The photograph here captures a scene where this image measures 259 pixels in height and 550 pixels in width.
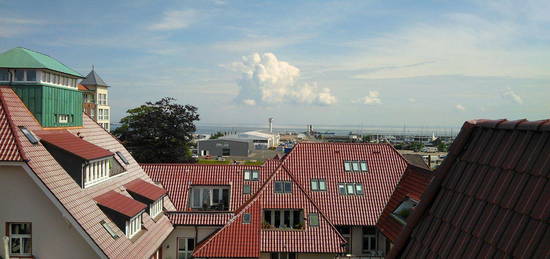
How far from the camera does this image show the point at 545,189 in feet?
15.2

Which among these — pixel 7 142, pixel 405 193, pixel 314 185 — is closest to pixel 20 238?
pixel 7 142

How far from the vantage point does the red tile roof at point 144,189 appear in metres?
22.8

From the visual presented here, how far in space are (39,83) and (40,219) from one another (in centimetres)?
636

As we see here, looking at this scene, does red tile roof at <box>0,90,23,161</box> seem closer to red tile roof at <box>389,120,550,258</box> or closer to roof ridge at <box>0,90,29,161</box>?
roof ridge at <box>0,90,29,161</box>

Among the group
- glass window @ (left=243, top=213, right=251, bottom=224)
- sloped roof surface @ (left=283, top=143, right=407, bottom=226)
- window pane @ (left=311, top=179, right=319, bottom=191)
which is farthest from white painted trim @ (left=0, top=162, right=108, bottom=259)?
window pane @ (left=311, top=179, right=319, bottom=191)

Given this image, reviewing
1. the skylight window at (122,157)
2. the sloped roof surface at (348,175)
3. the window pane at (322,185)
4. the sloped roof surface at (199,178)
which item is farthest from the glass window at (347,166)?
the skylight window at (122,157)

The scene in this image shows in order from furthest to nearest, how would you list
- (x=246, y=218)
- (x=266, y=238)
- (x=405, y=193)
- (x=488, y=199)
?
(x=246, y=218)
(x=266, y=238)
(x=405, y=193)
(x=488, y=199)

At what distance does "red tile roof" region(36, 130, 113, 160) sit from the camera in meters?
18.3

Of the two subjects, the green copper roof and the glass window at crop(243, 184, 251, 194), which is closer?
the green copper roof

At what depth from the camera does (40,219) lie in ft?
55.3

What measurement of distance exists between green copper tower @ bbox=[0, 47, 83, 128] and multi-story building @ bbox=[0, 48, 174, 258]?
4cm

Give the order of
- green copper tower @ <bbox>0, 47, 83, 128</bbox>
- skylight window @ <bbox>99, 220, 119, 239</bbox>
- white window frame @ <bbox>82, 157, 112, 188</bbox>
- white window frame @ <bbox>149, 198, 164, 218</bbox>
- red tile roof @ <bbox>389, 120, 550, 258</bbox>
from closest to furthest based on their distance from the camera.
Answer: red tile roof @ <bbox>389, 120, 550, 258</bbox>
skylight window @ <bbox>99, 220, 119, 239</bbox>
white window frame @ <bbox>82, 157, 112, 188</bbox>
green copper tower @ <bbox>0, 47, 83, 128</bbox>
white window frame @ <bbox>149, 198, 164, 218</bbox>

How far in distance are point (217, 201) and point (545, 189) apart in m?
26.8

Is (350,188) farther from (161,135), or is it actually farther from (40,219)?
(161,135)
